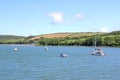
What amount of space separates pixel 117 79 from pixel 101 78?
9.95 feet

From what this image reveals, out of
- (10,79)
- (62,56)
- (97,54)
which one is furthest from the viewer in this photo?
(97,54)

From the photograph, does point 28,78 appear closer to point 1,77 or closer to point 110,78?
point 1,77

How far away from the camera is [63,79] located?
57594 mm

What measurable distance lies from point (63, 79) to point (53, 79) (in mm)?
1657

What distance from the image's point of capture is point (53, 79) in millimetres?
57844

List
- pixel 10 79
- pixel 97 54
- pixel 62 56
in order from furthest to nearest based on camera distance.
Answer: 1. pixel 97 54
2. pixel 62 56
3. pixel 10 79

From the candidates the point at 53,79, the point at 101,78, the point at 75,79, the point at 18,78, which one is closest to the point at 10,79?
the point at 18,78

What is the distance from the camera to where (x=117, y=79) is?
58.7m

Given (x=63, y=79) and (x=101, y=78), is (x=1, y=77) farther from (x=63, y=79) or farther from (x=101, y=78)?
(x=101, y=78)

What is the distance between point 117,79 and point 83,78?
5719mm

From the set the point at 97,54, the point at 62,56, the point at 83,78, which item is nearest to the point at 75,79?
the point at 83,78

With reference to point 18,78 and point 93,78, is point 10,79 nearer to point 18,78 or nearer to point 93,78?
point 18,78

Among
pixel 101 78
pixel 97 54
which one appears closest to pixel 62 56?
pixel 97 54

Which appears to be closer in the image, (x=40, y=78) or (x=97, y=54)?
(x=40, y=78)
